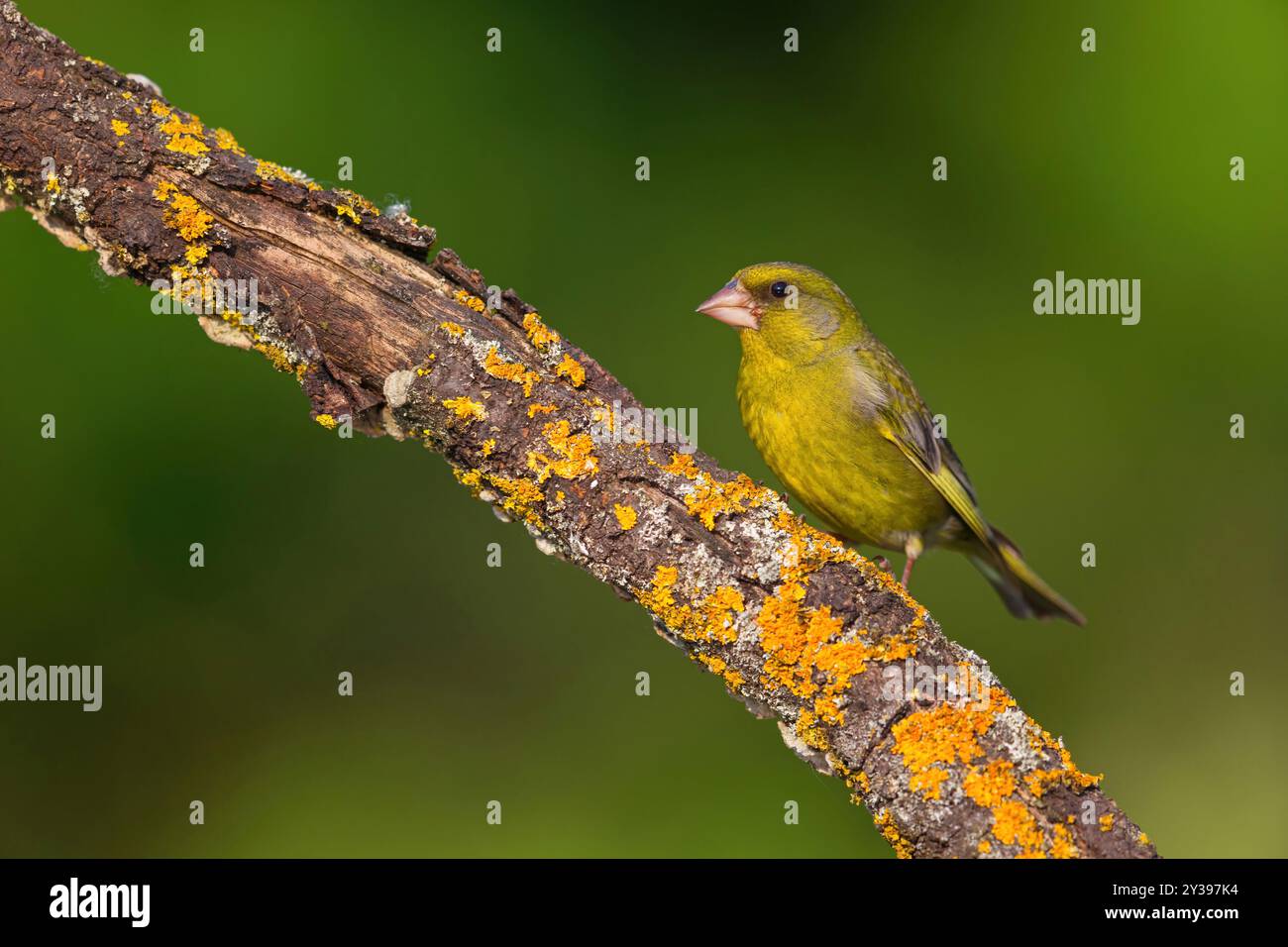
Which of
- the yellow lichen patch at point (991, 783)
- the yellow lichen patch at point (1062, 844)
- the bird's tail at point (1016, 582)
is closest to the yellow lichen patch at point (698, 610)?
the yellow lichen patch at point (991, 783)

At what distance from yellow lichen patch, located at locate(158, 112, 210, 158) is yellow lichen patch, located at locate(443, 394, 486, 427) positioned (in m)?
0.98

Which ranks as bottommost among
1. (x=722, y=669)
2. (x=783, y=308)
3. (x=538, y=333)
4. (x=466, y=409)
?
(x=722, y=669)

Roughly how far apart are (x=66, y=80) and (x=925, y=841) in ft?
9.48

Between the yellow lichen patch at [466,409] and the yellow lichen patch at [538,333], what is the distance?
0.28 m

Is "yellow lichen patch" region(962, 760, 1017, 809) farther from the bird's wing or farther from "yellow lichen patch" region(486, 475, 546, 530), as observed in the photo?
the bird's wing

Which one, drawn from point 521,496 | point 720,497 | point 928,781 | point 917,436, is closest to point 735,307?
point 917,436

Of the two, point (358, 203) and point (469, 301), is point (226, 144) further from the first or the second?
point (469, 301)

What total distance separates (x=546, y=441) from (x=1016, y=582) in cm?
232

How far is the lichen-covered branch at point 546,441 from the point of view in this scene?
2.81m

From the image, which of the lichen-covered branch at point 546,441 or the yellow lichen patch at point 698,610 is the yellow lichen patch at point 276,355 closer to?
the lichen-covered branch at point 546,441

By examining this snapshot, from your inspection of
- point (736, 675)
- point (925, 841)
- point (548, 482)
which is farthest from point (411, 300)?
point (925, 841)

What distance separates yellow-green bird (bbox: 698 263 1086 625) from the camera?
412 centimetres

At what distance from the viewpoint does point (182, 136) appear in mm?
3295

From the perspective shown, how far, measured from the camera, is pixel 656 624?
3037 mm
